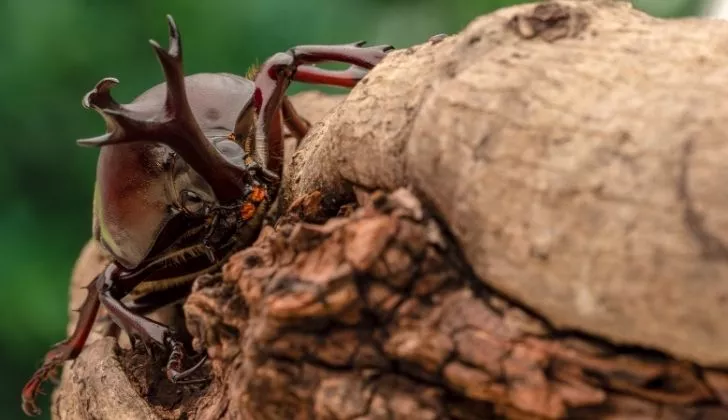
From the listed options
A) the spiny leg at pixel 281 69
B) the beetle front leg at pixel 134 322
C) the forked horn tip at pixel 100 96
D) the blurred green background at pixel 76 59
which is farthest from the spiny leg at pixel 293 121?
the forked horn tip at pixel 100 96

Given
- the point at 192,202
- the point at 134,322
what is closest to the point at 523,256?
the point at 192,202

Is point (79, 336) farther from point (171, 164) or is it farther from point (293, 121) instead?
point (293, 121)

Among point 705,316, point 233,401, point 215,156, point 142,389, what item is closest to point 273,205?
point 215,156

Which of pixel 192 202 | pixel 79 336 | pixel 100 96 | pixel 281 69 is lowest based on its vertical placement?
pixel 79 336

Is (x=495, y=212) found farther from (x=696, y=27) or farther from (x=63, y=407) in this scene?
(x=63, y=407)

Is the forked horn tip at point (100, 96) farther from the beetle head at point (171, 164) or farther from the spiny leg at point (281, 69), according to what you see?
the spiny leg at point (281, 69)

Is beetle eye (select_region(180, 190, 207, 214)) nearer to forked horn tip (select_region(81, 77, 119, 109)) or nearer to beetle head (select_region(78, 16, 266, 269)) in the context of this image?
beetle head (select_region(78, 16, 266, 269))

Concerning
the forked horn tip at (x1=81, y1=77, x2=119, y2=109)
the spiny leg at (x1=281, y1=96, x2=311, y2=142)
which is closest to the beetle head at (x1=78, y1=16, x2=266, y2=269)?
the forked horn tip at (x1=81, y1=77, x2=119, y2=109)
